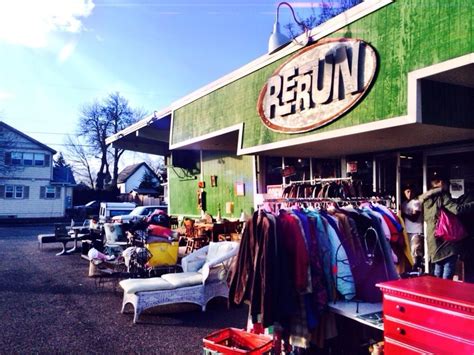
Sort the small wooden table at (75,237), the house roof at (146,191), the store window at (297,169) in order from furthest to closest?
the house roof at (146,191), the small wooden table at (75,237), the store window at (297,169)

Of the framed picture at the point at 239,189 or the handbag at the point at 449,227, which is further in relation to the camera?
the framed picture at the point at 239,189

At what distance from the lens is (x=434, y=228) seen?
203 inches

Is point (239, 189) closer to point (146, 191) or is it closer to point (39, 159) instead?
point (39, 159)

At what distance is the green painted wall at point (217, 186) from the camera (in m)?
10.3

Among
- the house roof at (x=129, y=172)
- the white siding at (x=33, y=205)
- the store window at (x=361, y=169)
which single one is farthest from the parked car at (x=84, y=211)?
the store window at (x=361, y=169)

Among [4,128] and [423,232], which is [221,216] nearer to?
[423,232]

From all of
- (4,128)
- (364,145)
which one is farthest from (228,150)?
(4,128)

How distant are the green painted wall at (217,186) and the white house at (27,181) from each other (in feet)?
70.8

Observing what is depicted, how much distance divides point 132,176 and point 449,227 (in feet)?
148

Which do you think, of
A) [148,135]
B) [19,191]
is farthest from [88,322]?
[19,191]

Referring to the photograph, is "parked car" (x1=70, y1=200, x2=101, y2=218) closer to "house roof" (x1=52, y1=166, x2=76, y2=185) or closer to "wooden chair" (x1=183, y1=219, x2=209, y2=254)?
"house roof" (x1=52, y1=166, x2=76, y2=185)

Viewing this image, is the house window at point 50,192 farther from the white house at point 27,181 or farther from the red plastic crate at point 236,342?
the red plastic crate at point 236,342

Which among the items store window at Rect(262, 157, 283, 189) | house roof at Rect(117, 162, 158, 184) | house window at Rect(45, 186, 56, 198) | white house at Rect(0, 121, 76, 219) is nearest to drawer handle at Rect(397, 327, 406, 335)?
store window at Rect(262, 157, 283, 189)

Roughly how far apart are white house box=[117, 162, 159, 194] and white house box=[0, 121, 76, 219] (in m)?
13.1
